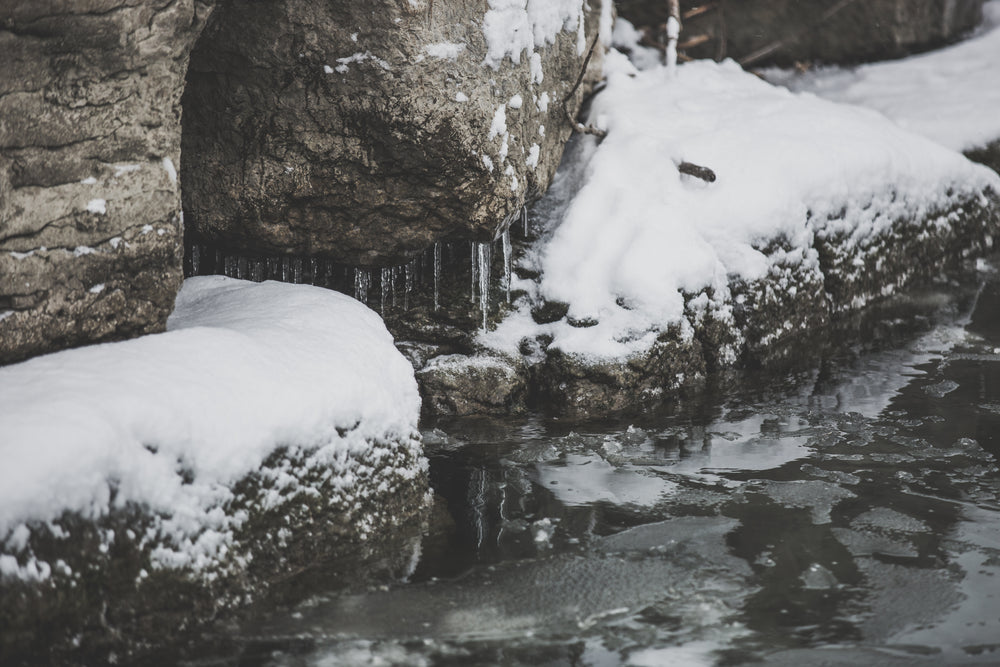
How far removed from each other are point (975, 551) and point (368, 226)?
3.21 metres

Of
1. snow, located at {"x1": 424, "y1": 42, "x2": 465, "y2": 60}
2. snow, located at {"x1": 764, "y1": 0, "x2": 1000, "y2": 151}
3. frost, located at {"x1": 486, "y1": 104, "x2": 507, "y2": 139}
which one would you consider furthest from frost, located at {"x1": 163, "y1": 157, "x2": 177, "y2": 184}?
snow, located at {"x1": 764, "y1": 0, "x2": 1000, "y2": 151}

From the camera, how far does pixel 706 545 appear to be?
11.2ft

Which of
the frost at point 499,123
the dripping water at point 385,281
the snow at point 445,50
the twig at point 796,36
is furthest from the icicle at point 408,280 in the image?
the twig at point 796,36

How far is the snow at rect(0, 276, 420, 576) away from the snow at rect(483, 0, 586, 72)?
1.75 m

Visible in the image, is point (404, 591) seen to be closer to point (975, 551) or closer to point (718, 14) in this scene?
point (975, 551)

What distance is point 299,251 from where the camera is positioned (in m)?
5.01

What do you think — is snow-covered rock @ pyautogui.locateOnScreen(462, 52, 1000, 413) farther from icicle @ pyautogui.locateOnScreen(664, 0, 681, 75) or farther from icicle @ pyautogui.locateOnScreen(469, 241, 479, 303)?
icicle @ pyautogui.locateOnScreen(469, 241, 479, 303)

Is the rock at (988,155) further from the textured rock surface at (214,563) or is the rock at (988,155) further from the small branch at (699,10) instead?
the textured rock surface at (214,563)

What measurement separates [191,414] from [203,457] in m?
0.14

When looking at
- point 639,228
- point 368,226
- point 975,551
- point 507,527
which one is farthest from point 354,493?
point 639,228

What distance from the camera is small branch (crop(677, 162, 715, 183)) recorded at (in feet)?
19.3

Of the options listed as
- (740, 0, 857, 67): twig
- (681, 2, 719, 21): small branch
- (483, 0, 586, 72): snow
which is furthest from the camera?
(740, 0, 857, 67): twig

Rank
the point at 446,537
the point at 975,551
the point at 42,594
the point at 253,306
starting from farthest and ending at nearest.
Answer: the point at 253,306 < the point at 446,537 < the point at 975,551 < the point at 42,594

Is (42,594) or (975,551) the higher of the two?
(42,594)
